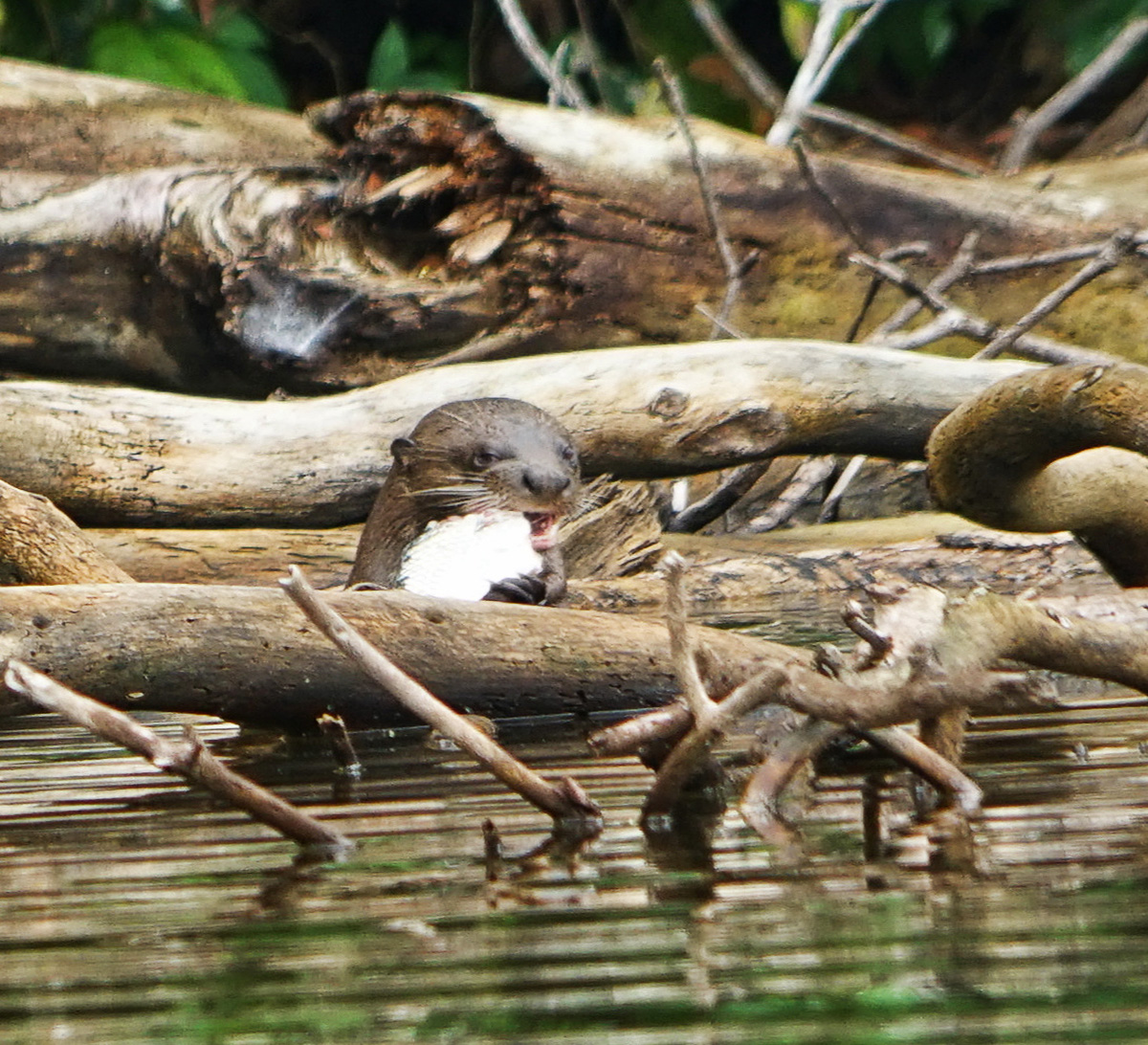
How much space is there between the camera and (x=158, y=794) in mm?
2641

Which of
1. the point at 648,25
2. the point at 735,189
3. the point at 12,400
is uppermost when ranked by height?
the point at 648,25

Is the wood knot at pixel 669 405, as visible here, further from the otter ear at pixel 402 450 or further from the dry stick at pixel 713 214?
the dry stick at pixel 713 214

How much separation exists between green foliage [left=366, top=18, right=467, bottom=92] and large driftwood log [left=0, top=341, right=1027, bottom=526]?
448cm

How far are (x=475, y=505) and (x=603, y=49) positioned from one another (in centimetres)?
727

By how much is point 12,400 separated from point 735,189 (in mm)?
2867

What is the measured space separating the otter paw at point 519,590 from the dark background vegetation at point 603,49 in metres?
5.35

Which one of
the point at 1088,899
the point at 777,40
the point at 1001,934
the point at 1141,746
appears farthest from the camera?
the point at 777,40

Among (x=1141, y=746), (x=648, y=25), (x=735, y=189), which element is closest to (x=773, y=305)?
(x=735, y=189)

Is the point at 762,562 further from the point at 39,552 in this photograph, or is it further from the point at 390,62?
the point at 390,62

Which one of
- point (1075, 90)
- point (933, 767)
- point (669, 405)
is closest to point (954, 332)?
point (669, 405)

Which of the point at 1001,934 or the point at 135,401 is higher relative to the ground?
the point at 135,401

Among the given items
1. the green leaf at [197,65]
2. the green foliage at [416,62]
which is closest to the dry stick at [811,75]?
the green foliage at [416,62]

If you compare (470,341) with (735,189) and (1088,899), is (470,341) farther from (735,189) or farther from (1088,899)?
(1088,899)

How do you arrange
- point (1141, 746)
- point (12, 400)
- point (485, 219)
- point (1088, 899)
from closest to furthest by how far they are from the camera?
point (1088, 899) → point (1141, 746) → point (12, 400) → point (485, 219)
